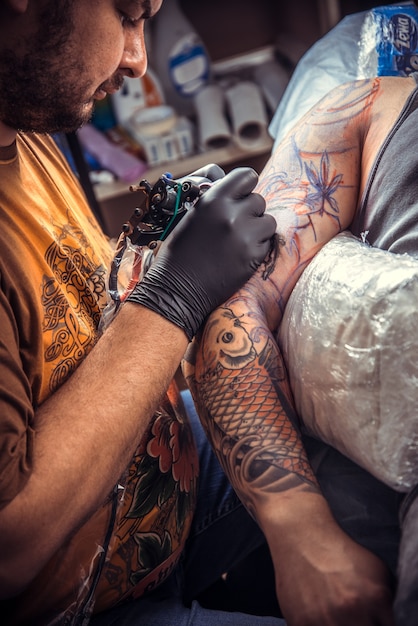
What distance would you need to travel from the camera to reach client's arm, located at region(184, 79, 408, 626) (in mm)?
751

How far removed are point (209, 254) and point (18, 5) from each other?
472mm

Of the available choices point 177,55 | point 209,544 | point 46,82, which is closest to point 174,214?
point 46,82

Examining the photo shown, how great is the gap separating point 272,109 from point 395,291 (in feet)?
6.31

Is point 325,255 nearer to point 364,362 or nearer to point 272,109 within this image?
point 364,362

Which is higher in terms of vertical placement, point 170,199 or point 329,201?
point 170,199

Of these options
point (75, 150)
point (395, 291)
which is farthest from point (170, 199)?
point (75, 150)

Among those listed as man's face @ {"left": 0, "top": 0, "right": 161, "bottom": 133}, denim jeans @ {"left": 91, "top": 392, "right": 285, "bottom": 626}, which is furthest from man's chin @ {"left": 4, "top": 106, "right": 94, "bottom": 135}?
denim jeans @ {"left": 91, "top": 392, "right": 285, "bottom": 626}

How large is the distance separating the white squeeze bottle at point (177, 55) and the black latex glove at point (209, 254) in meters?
1.69

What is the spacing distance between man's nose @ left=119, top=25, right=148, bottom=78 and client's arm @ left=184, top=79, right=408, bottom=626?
36 cm

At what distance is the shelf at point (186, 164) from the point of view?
2.53 metres

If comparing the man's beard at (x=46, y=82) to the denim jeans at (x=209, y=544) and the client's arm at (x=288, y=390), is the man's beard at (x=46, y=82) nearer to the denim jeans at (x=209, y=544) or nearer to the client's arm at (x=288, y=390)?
the client's arm at (x=288, y=390)

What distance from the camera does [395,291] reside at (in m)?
0.78

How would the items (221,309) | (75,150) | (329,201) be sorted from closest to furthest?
(221,309)
(329,201)
(75,150)

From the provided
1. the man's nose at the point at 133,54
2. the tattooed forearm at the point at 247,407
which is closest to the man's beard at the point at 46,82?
the man's nose at the point at 133,54
